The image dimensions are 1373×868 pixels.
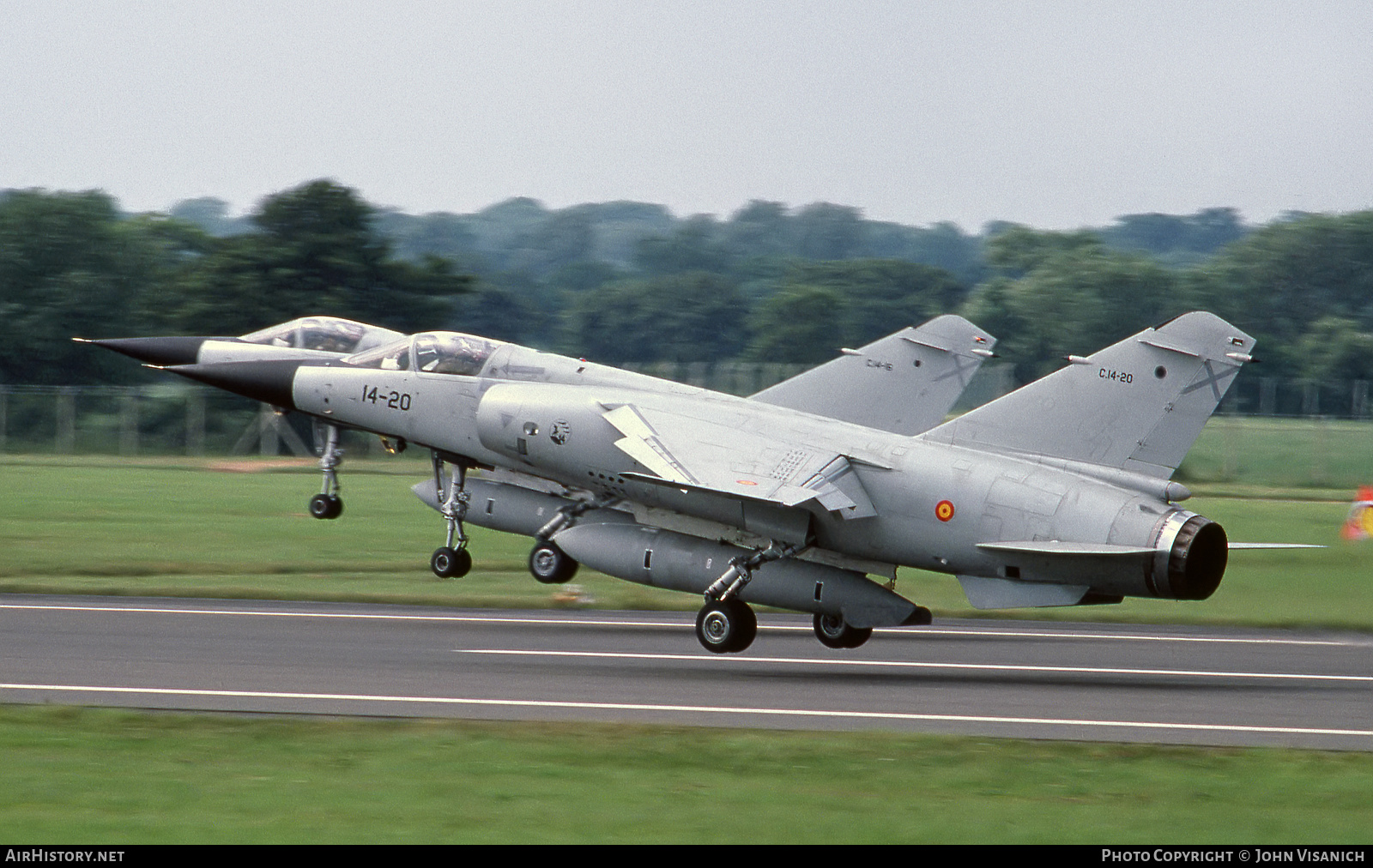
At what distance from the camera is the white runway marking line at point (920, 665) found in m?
15.6

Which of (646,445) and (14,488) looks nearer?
(646,445)

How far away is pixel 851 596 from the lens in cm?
1591

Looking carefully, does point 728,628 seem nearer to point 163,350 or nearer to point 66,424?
point 163,350

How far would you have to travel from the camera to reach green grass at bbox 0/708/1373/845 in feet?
28.1

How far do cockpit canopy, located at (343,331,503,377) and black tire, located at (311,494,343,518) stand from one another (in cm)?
185

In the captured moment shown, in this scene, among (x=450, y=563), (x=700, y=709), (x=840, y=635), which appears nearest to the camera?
(x=700, y=709)

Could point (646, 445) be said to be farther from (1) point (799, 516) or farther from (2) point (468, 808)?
(2) point (468, 808)

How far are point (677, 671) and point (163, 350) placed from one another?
9.90 meters

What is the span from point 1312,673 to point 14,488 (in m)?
27.4

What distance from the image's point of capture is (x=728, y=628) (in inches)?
625

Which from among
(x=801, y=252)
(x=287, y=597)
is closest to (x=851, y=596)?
(x=287, y=597)

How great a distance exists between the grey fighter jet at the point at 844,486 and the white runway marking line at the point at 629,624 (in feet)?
2.38

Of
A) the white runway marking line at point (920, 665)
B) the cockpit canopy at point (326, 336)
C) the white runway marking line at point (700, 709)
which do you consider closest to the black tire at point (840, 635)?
the white runway marking line at point (920, 665)

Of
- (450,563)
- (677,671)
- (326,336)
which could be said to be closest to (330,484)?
(326,336)
